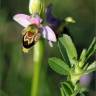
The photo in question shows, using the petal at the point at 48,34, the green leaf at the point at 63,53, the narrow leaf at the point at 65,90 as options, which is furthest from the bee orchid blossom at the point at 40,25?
the narrow leaf at the point at 65,90

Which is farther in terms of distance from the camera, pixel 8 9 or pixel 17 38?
pixel 8 9

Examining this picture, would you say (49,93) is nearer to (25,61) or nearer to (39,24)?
(25,61)

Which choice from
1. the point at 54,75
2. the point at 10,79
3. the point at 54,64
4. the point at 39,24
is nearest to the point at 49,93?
the point at 10,79

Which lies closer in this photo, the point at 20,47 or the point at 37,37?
the point at 37,37

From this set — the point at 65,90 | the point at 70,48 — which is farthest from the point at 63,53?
the point at 65,90

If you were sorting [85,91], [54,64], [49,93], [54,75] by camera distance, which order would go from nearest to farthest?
[85,91] → [54,64] → [49,93] → [54,75]

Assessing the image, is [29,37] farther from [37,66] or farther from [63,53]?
[63,53]

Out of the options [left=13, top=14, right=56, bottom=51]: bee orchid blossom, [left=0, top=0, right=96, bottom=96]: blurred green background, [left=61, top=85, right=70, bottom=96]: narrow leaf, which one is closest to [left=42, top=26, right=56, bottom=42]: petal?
[left=13, top=14, right=56, bottom=51]: bee orchid blossom

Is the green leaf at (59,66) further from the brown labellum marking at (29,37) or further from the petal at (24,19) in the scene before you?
the petal at (24,19)
